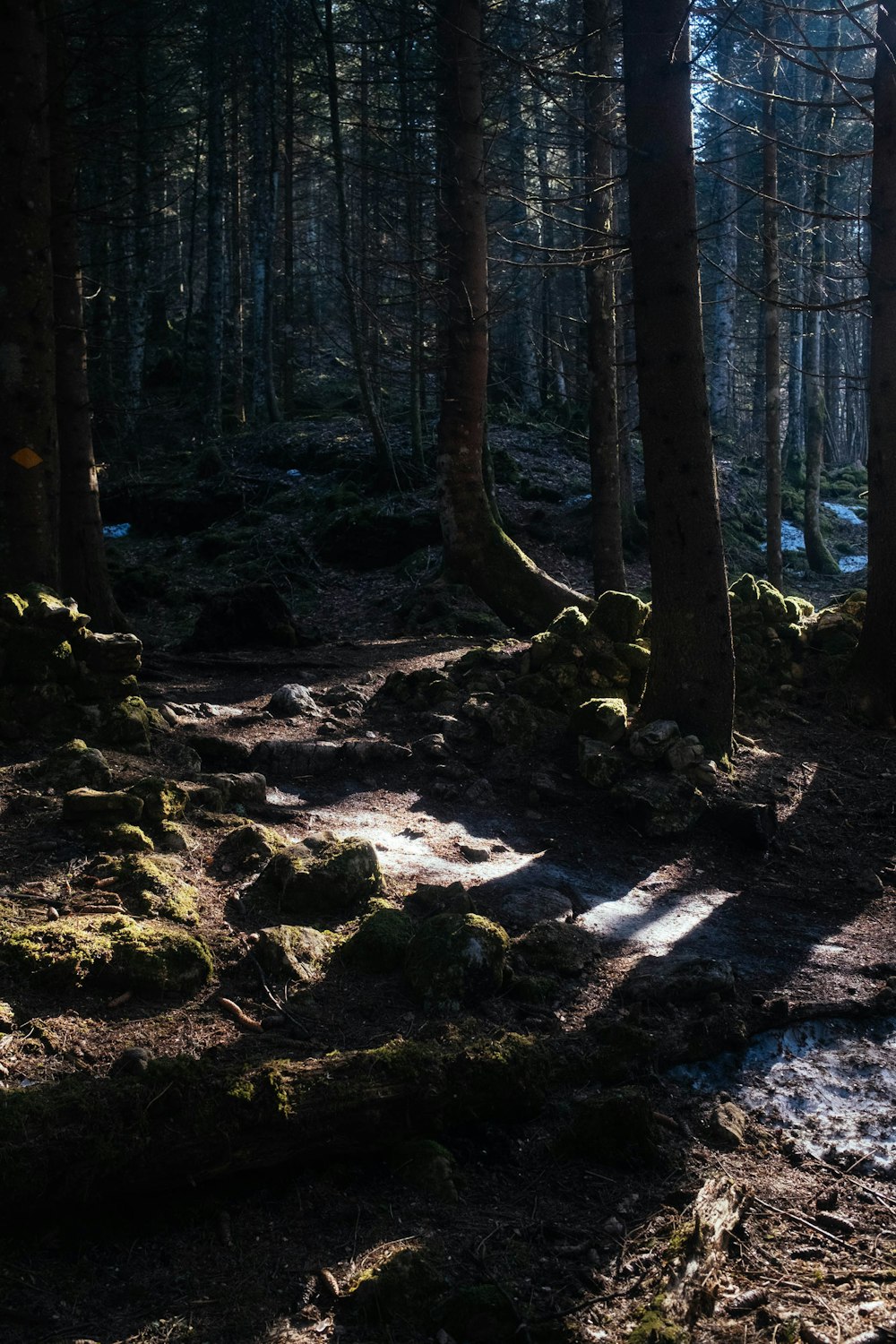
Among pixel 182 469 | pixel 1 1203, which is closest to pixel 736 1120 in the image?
pixel 1 1203

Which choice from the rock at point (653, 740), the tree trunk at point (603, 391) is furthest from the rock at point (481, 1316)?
the tree trunk at point (603, 391)

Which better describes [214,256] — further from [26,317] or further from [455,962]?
[455,962]

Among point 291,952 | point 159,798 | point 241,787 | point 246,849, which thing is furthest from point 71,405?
point 291,952

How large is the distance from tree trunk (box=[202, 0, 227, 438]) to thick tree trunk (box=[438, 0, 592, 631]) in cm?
1323

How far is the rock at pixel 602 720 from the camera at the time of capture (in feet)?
23.1

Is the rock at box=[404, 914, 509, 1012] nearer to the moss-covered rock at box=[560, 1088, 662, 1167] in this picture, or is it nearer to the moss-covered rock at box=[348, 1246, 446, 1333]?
the moss-covered rock at box=[560, 1088, 662, 1167]

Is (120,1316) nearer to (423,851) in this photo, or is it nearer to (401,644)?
(423,851)

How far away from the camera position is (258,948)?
4.06 meters

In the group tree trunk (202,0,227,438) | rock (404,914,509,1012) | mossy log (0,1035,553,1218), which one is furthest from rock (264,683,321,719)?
tree trunk (202,0,227,438)

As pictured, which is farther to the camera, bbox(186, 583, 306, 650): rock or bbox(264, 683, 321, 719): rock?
bbox(186, 583, 306, 650): rock

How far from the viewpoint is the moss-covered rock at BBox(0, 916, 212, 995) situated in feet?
11.9

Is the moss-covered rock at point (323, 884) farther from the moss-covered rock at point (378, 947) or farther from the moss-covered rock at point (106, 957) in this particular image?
the moss-covered rock at point (106, 957)

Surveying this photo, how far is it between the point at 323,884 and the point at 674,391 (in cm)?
Result: 419

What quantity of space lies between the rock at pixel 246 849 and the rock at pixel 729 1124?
93.1 inches
